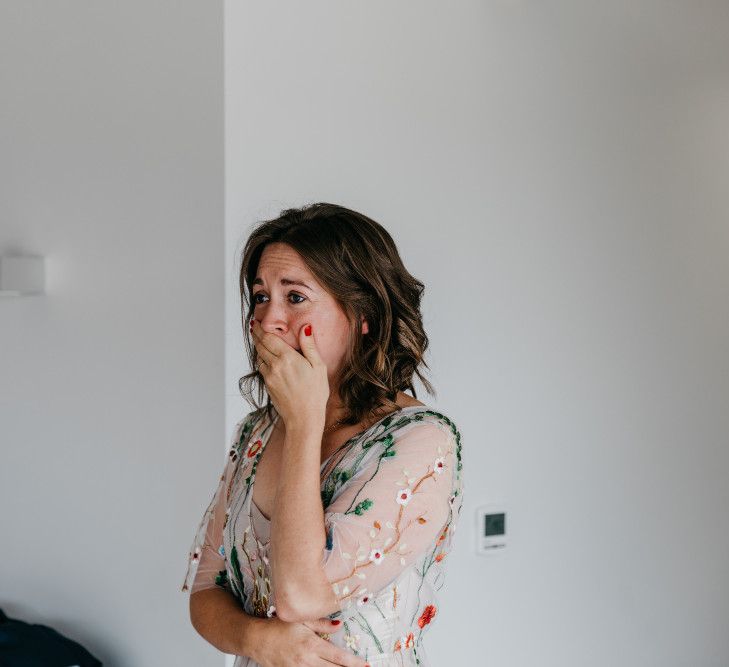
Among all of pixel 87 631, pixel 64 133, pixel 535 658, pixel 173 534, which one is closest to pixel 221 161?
pixel 64 133

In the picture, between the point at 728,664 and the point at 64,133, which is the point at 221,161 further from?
the point at 728,664

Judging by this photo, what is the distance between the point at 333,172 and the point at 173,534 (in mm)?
876

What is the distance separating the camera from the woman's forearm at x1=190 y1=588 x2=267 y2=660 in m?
1.28

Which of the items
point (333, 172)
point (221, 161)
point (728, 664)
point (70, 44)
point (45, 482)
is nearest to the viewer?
point (221, 161)

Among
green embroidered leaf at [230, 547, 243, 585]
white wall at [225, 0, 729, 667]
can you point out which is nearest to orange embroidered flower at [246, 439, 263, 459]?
green embroidered leaf at [230, 547, 243, 585]

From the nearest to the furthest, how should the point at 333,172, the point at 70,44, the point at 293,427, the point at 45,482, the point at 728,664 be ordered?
the point at 293,427
the point at 333,172
the point at 70,44
the point at 45,482
the point at 728,664

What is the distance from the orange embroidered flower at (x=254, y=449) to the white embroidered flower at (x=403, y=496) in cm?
31

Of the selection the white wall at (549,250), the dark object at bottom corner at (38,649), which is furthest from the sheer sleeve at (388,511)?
the dark object at bottom corner at (38,649)

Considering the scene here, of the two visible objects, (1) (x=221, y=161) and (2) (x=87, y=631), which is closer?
(1) (x=221, y=161)

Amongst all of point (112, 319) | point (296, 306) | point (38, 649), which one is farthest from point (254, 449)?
point (38, 649)

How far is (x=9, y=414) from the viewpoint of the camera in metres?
2.55

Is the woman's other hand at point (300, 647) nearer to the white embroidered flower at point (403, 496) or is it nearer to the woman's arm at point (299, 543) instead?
the woman's arm at point (299, 543)

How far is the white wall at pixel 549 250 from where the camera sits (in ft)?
6.58

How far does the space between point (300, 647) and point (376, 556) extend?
0.17 m
